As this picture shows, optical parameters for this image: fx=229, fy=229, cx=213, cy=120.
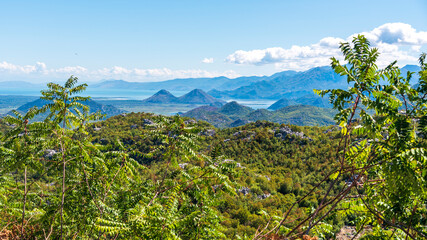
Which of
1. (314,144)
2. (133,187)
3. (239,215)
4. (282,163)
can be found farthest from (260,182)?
(133,187)

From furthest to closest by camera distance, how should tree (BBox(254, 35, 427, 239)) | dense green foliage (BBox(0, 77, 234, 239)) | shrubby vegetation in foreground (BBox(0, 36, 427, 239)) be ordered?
dense green foliage (BBox(0, 77, 234, 239)) → shrubby vegetation in foreground (BBox(0, 36, 427, 239)) → tree (BBox(254, 35, 427, 239))

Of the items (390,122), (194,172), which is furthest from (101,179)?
(390,122)

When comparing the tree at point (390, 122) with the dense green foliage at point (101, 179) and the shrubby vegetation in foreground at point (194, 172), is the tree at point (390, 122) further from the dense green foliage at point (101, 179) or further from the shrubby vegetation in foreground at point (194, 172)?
the dense green foliage at point (101, 179)

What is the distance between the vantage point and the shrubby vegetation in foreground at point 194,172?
9.37 ft

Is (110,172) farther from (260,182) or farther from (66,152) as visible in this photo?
(260,182)

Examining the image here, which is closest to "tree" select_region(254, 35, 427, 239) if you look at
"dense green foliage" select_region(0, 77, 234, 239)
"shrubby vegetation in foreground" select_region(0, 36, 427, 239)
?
"shrubby vegetation in foreground" select_region(0, 36, 427, 239)

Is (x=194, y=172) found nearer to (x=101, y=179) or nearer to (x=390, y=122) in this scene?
(x=101, y=179)

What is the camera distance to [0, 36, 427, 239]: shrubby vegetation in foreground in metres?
2.86

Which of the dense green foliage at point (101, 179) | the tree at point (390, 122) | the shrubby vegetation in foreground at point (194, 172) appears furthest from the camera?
the dense green foliage at point (101, 179)

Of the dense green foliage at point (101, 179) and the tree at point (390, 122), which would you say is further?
the dense green foliage at point (101, 179)

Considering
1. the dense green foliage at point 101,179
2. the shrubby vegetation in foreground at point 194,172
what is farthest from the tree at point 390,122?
the dense green foliage at point 101,179

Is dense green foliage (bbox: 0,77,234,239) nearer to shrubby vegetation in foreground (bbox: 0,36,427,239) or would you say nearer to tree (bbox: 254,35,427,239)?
shrubby vegetation in foreground (bbox: 0,36,427,239)

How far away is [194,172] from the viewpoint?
185 inches

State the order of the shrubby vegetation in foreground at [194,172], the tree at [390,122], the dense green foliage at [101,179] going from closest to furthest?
the tree at [390,122] → the shrubby vegetation in foreground at [194,172] → the dense green foliage at [101,179]
